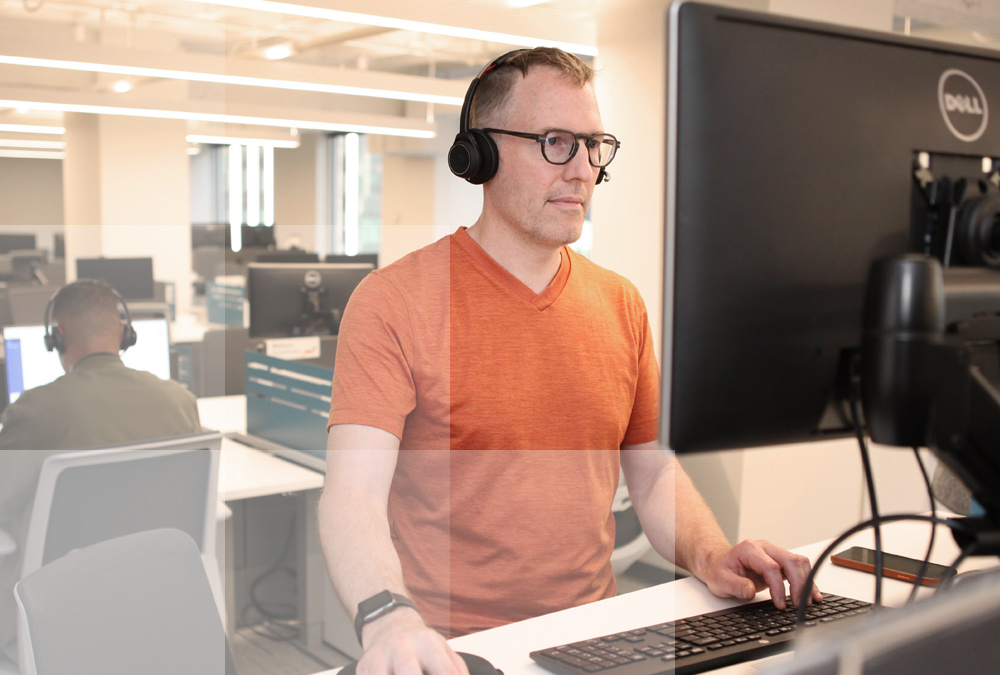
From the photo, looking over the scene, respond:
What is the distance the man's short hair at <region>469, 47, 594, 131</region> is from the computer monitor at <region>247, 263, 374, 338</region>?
7.93ft

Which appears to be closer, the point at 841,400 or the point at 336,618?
the point at 841,400

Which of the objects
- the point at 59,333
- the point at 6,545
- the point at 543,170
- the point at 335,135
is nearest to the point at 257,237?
the point at 335,135

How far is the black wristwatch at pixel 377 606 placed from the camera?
0.90m

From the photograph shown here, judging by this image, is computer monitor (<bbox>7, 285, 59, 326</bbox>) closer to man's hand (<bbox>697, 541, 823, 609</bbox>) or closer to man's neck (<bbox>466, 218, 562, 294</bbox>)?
man's neck (<bbox>466, 218, 562, 294</bbox>)

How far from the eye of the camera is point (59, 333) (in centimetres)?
261

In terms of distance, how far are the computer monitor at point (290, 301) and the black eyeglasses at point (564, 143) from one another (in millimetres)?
2561

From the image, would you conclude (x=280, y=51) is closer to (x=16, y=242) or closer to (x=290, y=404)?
(x=16, y=242)

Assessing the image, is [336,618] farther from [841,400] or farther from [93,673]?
[841,400]

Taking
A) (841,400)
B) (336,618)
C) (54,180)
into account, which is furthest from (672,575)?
(54,180)

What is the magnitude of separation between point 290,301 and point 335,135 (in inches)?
377

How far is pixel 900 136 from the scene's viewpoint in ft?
2.43

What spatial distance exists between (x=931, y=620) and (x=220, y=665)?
1.09 m

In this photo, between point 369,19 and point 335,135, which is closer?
point 369,19

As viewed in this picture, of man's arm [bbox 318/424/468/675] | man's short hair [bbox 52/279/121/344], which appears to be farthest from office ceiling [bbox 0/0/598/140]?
man's arm [bbox 318/424/468/675]
